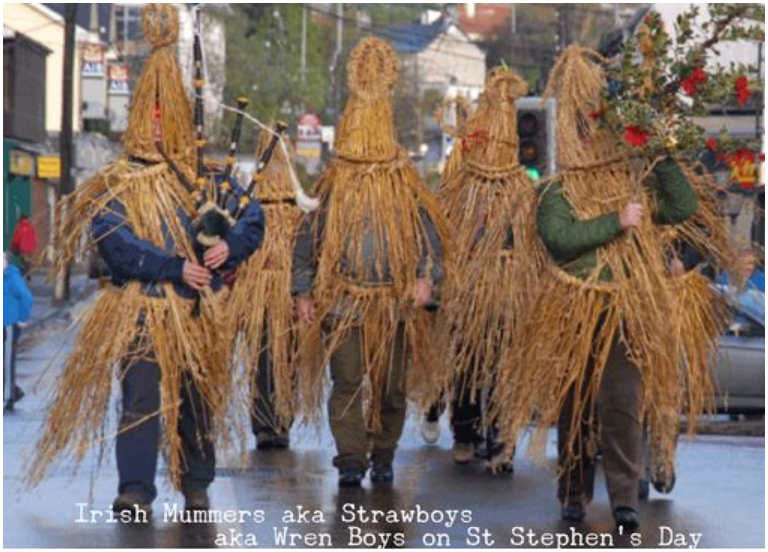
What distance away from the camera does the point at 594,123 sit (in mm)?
9883

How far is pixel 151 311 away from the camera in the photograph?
952 cm

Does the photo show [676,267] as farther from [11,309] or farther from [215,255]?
[11,309]

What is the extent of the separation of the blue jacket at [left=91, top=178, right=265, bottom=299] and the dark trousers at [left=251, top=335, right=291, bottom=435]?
2.89m

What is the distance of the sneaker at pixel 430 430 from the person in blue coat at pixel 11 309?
4.09 m

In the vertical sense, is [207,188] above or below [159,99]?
below

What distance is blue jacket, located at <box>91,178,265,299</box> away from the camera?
31.1 ft

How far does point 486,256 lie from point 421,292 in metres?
0.56

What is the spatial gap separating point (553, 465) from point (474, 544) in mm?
2910

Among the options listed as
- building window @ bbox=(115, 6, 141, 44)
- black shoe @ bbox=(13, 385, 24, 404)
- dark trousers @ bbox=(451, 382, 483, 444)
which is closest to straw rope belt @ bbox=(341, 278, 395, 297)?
dark trousers @ bbox=(451, 382, 483, 444)

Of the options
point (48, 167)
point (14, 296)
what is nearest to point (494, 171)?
point (14, 296)

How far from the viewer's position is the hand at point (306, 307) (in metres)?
11.2

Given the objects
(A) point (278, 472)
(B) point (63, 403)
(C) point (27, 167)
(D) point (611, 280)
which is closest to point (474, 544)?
(D) point (611, 280)

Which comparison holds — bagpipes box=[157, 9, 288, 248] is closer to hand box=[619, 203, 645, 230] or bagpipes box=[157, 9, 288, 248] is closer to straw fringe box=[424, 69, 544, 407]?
straw fringe box=[424, 69, 544, 407]

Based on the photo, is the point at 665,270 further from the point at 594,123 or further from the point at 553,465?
the point at 553,465
